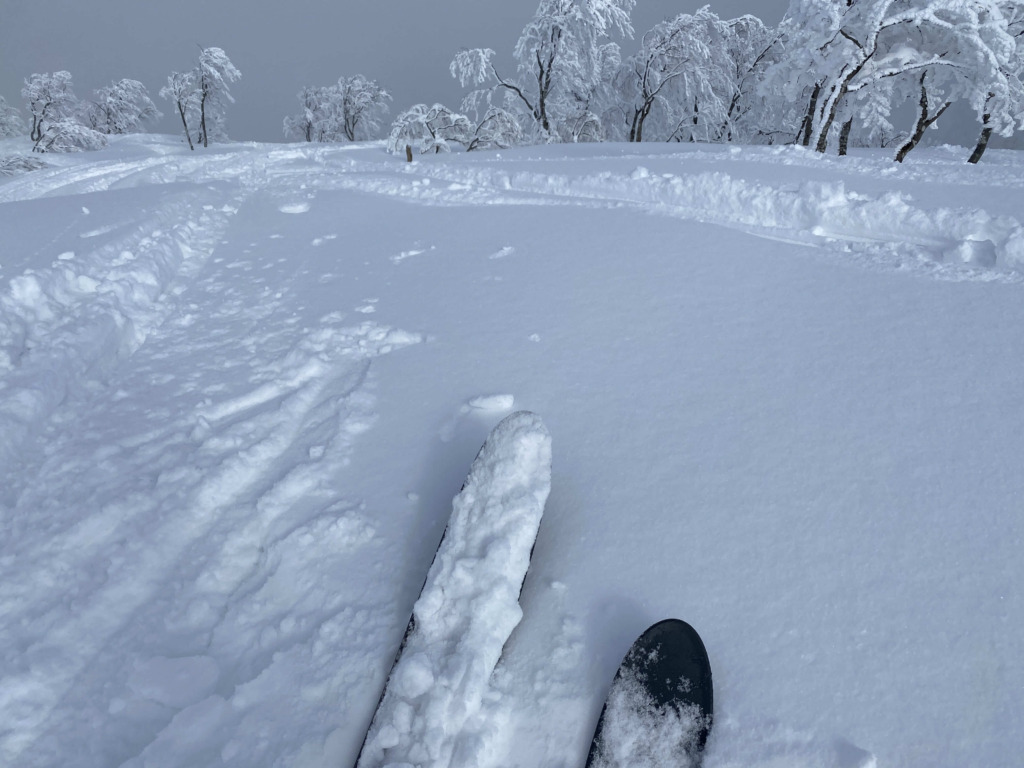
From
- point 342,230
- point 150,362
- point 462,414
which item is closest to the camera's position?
point 462,414

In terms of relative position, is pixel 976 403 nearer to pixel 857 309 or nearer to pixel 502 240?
pixel 857 309

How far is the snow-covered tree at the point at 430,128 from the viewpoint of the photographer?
23641 millimetres

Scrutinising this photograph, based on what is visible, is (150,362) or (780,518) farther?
(150,362)

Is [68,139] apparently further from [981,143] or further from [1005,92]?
[981,143]

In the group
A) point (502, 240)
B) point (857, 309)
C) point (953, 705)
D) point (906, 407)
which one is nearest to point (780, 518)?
point (953, 705)

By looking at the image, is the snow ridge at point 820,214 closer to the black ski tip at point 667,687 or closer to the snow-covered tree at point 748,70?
the black ski tip at point 667,687

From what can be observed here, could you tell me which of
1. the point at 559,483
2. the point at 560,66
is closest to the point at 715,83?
the point at 560,66

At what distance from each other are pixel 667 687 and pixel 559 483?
107 cm

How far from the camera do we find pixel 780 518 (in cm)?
228

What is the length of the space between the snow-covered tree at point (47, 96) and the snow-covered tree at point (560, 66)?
33.1 meters

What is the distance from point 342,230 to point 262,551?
16.7ft

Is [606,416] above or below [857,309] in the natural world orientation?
below

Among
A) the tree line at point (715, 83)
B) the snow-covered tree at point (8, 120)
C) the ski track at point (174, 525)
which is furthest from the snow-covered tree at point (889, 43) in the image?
the snow-covered tree at point (8, 120)

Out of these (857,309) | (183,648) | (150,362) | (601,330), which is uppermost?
(857,309)
